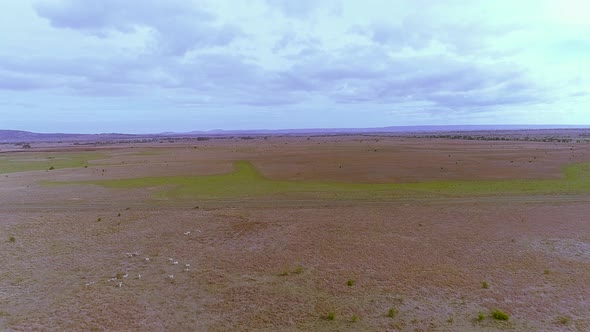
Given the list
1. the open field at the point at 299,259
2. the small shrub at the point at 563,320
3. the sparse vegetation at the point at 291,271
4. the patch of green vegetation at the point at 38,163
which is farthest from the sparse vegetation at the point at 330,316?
the patch of green vegetation at the point at 38,163

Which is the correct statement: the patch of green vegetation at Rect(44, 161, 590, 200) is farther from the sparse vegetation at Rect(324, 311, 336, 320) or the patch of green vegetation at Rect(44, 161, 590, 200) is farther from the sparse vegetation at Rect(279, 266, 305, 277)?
the sparse vegetation at Rect(324, 311, 336, 320)

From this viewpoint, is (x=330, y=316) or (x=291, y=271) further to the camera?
(x=291, y=271)

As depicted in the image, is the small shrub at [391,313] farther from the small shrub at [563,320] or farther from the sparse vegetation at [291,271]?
the small shrub at [563,320]

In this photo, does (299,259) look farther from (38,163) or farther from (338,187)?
(38,163)

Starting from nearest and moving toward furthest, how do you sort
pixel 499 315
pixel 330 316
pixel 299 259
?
pixel 499 315 < pixel 330 316 < pixel 299 259

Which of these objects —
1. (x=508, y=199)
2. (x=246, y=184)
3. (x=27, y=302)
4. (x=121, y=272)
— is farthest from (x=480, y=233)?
(x=246, y=184)

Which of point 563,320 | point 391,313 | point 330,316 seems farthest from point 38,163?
point 563,320

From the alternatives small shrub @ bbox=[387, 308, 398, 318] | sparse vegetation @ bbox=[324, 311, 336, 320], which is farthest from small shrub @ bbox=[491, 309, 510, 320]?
sparse vegetation @ bbox=[324, 311, 336, 320]
